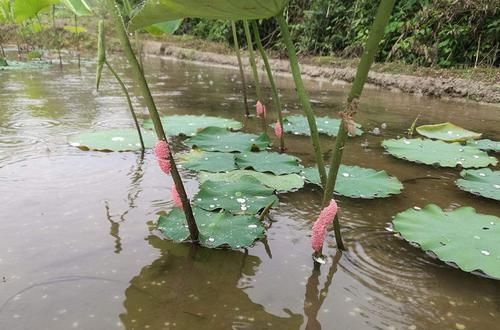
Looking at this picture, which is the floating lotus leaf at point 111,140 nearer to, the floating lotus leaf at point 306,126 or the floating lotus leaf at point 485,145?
the floating lotus leaf at point 306,126

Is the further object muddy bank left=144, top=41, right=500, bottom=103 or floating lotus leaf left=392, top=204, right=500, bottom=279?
muddy bank left=144, top=41, right=500, bottom=103

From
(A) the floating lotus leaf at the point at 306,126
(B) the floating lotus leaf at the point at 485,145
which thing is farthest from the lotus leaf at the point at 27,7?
(B) the floating lotus leaf at the point at 485,145

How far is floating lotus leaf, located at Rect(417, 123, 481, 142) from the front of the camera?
2709 millimetres

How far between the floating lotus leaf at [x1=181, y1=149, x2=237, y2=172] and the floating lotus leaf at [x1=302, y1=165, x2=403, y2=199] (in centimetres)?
35

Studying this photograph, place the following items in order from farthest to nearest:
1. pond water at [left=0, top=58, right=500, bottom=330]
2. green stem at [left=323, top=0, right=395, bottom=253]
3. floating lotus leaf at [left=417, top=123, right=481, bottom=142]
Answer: floating lotus leaf at [left=417, top=123, right=481, bottom=142]
pond water at [left=0, top=58, right=500, bottom=330]
green stem at [left=323, top=0, right=395, bottom=253]

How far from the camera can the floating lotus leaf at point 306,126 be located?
2.80 meters

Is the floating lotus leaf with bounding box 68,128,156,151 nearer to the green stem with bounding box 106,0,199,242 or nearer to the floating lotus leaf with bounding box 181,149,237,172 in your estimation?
the floating lotus leaf with bounding box 181,149,237,172

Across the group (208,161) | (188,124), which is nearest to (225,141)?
(208,161)

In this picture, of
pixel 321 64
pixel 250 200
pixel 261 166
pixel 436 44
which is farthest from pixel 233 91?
pixel 250 200

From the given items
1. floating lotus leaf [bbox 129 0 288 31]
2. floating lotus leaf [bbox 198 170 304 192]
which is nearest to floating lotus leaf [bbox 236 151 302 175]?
floating lotus leaf [bbox 198 170 304 192]

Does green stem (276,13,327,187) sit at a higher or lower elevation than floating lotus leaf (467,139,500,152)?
higher

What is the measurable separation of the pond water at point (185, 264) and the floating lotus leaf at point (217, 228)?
37 millimetres

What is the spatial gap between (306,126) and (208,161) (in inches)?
40.8

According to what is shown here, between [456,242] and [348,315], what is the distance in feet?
1.63
